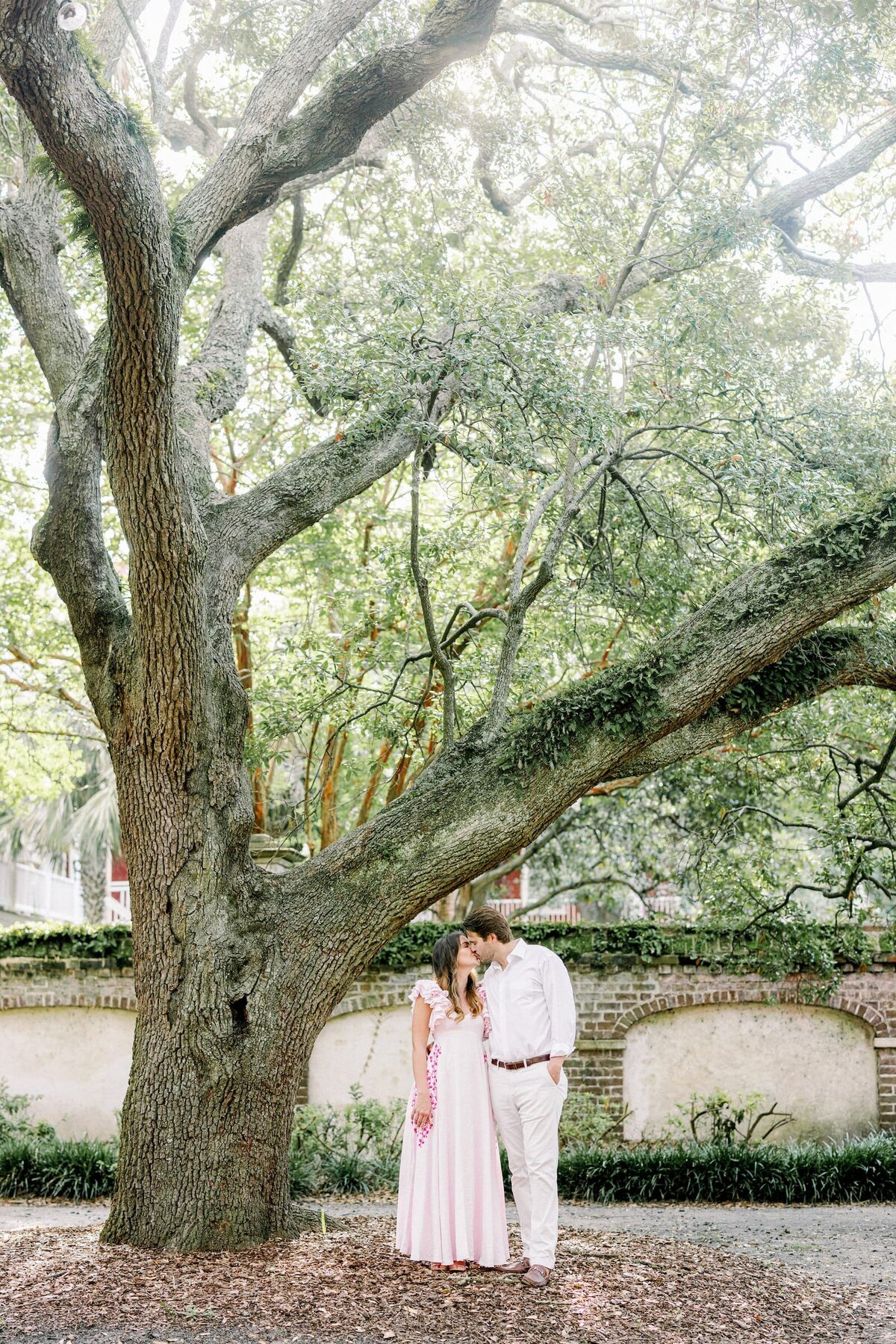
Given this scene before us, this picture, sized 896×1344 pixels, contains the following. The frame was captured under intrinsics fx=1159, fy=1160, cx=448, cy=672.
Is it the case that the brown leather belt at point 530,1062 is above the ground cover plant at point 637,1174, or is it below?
above

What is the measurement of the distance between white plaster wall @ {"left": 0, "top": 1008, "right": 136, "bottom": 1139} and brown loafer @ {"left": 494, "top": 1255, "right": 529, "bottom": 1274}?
7586 mm

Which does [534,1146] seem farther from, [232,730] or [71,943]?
[71,943]

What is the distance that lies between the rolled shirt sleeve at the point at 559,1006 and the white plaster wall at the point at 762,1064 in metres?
6.95

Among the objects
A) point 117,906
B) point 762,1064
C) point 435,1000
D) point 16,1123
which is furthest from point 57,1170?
point 117,906

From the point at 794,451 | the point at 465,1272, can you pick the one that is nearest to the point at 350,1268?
the point at 465,1272

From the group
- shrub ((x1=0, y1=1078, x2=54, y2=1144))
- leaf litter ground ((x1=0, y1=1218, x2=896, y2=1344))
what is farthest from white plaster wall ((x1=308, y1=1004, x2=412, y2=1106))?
leaf litter ground ((x1=0, y1=1218, x2=896, y2=1344))

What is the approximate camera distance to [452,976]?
5895 mm

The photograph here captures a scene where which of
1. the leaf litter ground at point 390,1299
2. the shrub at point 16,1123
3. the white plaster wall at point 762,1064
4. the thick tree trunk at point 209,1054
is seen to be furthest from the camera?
the white plaster wall at point 762,1064

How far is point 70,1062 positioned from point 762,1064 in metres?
7.28

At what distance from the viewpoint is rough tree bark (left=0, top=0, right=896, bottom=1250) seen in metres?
5.94

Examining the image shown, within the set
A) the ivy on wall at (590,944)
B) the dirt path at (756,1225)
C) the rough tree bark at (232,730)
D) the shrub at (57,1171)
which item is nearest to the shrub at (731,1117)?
the ivy on wall at (590,944)

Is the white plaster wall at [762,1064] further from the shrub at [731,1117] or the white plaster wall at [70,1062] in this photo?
the white plaster wall at [70,1062]

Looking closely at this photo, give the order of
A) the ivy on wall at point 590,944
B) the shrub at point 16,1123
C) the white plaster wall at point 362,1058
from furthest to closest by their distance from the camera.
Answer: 1. the white plaster wall at point 362,1058
2. the ivy on wall at point 590,944
3. the shrub at point 16,1123

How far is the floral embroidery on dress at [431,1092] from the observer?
19.1 feet
